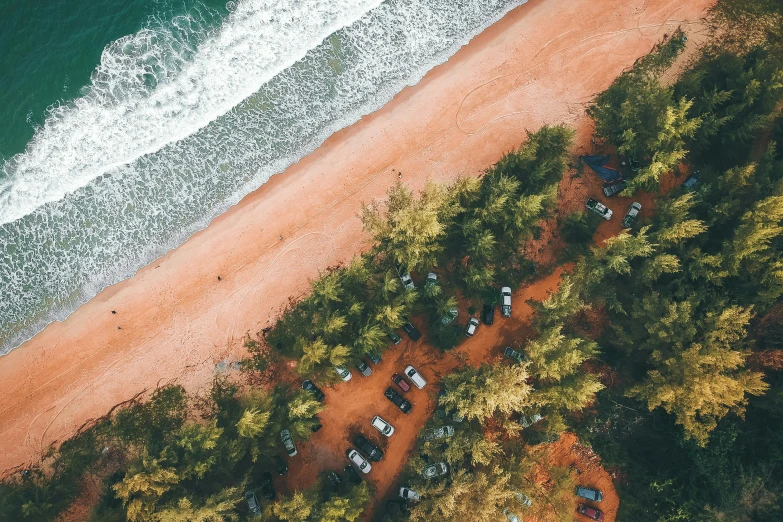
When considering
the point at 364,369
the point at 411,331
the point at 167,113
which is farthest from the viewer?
the point at 167,113

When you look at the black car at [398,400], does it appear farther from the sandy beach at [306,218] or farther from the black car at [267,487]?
the black car at [267,487]

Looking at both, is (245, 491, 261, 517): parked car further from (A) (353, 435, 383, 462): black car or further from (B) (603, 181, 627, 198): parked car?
(B) (603, 181, 627, 198): parked car

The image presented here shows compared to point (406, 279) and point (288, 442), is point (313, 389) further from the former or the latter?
point (406, 279)

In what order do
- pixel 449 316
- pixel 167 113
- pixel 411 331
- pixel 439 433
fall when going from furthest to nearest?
pixel 167 113, pixel 411 331, pixel 449 316, pixel 439 433

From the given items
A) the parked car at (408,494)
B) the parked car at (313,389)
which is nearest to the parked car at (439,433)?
the parked car at (408,494)

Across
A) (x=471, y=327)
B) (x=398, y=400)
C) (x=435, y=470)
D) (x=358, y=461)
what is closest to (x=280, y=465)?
(x=358, y=461)

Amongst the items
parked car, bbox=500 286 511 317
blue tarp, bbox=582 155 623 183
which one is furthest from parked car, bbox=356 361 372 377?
blue tarp, bbox=582 155 623 183
